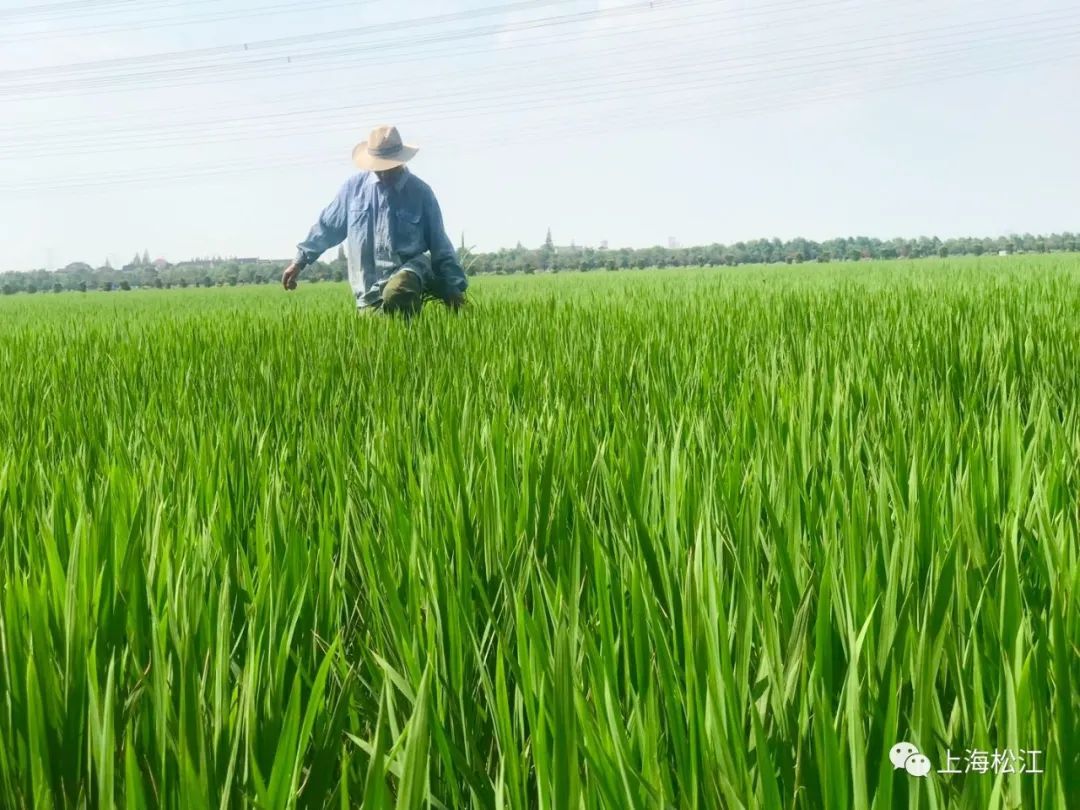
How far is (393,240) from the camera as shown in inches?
213

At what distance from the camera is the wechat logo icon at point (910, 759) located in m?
0.49

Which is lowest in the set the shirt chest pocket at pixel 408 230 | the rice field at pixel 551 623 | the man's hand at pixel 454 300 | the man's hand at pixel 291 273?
the rice field at pixel 551 623

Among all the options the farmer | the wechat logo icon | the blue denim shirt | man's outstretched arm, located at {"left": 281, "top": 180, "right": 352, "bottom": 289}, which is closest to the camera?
the wechat logo icon

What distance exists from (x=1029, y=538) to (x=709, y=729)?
0.53 m

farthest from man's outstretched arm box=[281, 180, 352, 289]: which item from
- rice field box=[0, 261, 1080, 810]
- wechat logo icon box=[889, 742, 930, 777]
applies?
wechat logo icon box=[889, 742, 930, 777]

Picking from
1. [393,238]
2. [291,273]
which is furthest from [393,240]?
[291,273]

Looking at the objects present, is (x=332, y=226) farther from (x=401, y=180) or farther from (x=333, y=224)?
(x=401, y=180)

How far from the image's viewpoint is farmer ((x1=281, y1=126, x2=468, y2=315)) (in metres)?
5.32

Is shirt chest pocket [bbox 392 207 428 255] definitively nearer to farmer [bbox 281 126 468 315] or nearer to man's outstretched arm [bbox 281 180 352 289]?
farmer [bbox 281 126 468 315]

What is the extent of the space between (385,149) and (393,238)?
483mm

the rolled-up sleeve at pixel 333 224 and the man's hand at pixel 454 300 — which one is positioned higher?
the rolled-up sleeve at pixel 333 224

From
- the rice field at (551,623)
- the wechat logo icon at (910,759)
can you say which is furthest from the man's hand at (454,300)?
the wechat logo icon at (910,759)

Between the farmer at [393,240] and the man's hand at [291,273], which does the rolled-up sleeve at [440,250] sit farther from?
the man's hand at [291,273]

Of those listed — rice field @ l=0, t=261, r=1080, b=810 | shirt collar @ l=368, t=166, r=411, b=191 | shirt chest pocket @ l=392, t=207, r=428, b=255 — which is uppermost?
shirt collar @ l=368, t=166, r=411, b=191
